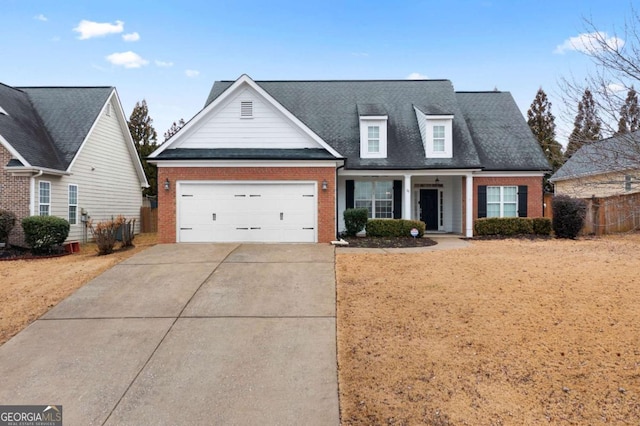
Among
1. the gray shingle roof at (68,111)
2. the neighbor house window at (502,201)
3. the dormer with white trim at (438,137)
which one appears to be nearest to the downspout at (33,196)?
the gray shingle roof at (68,111)

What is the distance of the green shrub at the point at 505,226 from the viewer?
54.6 feet

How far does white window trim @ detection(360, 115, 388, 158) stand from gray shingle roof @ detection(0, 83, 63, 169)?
12413mm

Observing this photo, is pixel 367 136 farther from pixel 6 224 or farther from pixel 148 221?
pixel 148 221

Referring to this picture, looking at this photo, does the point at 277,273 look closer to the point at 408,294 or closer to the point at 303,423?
the point at 408,294

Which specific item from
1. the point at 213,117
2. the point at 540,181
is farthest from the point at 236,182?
→ the point at 540,181

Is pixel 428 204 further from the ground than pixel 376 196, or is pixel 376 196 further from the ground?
pixel 376 196

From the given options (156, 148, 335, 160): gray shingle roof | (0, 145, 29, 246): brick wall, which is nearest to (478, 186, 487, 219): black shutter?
(156, 148, 335, 160): gray shingle roof

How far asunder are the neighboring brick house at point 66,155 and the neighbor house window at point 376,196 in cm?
1201

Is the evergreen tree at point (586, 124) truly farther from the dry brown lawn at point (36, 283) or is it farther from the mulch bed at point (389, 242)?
the dry brown lawn at point (36, 283)

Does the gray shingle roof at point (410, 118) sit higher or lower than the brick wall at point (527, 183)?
higher

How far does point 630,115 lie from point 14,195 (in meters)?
17.9

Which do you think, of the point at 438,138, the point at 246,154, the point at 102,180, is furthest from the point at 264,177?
the point at 102,180

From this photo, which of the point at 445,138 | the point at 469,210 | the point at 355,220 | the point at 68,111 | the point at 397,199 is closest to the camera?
the point at 355,220

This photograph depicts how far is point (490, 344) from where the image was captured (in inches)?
222
